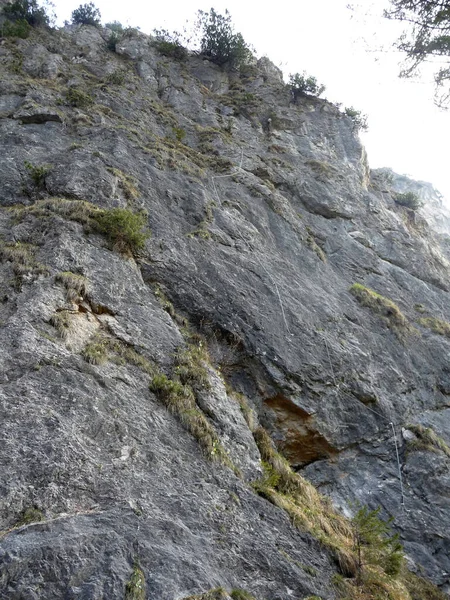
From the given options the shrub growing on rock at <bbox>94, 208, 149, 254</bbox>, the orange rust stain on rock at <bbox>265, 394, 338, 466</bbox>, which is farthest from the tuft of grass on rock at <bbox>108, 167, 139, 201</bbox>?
the orange rust stain on rock at <bbox>265, 394, 338, 466</bbox>

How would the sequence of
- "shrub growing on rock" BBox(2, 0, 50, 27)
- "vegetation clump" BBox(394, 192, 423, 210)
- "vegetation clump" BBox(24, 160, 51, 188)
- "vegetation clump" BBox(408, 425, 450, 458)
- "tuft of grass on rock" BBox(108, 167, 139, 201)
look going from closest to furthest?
"vegetation clump" BBox(408, 425, 450, 458)
"vegetation clump" BBox(24, 160, 51, 188)
"tuft of grass on rock" BBox(108, 167, 139, 201)
"shrub growing on rock" BBox(2, 0, 50, 27)
"vegetation clump" BBox(394, 192, 423, 210)

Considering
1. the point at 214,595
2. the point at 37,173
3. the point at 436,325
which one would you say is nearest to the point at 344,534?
the point at 214,595

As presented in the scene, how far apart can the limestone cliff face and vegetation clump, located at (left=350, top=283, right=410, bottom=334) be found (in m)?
0.07

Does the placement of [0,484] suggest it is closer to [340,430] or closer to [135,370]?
[135,370]

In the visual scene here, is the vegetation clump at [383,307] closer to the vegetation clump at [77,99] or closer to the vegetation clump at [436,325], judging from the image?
the vegetation clump at [436,325]

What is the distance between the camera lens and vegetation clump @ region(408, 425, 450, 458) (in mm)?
10594

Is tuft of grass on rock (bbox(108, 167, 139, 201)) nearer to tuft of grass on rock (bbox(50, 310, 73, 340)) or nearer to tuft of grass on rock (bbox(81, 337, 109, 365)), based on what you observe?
tuft of grass on rock (bbox(50, 310, 73, 340))

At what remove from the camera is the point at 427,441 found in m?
10.8

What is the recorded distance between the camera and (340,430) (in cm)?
1022

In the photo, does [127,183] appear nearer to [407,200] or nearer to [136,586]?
[136,586]

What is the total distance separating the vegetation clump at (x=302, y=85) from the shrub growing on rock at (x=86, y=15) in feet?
40.4

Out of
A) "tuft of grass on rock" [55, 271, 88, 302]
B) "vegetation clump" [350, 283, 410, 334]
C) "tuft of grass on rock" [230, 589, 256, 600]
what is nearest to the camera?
"tuft of grass on rock" [230, 589, 256, 600]

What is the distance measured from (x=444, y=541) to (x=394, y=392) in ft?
11.4

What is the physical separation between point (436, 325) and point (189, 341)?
936 cm
